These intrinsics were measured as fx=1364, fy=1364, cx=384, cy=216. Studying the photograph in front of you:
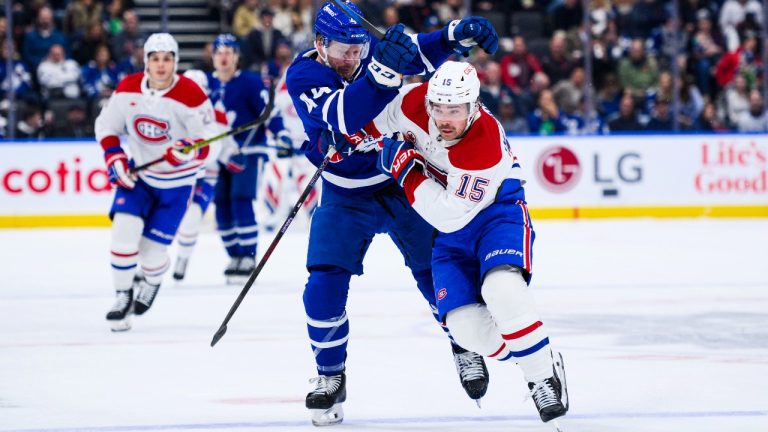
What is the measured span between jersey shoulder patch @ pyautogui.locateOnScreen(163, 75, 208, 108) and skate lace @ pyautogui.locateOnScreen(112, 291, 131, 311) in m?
0.89

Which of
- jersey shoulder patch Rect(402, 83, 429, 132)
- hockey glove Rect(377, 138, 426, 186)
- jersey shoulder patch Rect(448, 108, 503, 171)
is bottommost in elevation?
hockey glove Rect(377, 138, 426, 186)

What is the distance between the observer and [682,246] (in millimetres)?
8891

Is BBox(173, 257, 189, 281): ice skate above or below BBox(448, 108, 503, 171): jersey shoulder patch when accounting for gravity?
below

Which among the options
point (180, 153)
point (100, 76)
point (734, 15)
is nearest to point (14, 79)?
point (100, 76)

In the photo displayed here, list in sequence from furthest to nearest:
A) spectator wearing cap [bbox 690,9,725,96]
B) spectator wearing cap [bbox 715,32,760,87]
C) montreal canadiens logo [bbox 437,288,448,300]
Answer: spectator wearing cap [bbox 690,9,725,96] < spectator wearing cap [bbox 715,32,760,87] < montreal canadiens logo [bbox 437,288,448,300]

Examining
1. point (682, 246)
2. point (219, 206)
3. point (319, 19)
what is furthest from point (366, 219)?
point (682, 246)

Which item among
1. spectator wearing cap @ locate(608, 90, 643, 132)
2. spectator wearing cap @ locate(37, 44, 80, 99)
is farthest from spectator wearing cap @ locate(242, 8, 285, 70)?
spectator wearing cap @ locate(608, 90, 643, 132)

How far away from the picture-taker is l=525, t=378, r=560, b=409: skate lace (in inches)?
136

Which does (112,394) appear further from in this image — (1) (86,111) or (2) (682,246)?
(1) (86,111)

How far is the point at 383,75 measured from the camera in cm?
362

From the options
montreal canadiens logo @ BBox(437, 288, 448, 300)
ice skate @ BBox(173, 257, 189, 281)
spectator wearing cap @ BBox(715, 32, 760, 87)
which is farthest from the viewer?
spectator wearing cap @ BBox(715, 32, 760, 87)

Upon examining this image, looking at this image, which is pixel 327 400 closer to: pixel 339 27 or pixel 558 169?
pixel 339 27

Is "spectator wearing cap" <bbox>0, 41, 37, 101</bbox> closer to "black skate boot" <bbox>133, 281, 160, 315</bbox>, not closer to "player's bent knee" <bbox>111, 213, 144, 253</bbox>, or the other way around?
"black skate boot" <bbox>133, 281, 160, 315</bbox>

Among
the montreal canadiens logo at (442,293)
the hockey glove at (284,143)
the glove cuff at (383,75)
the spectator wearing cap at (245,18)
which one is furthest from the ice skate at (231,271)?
the spectator wearing cap at (245,18)
